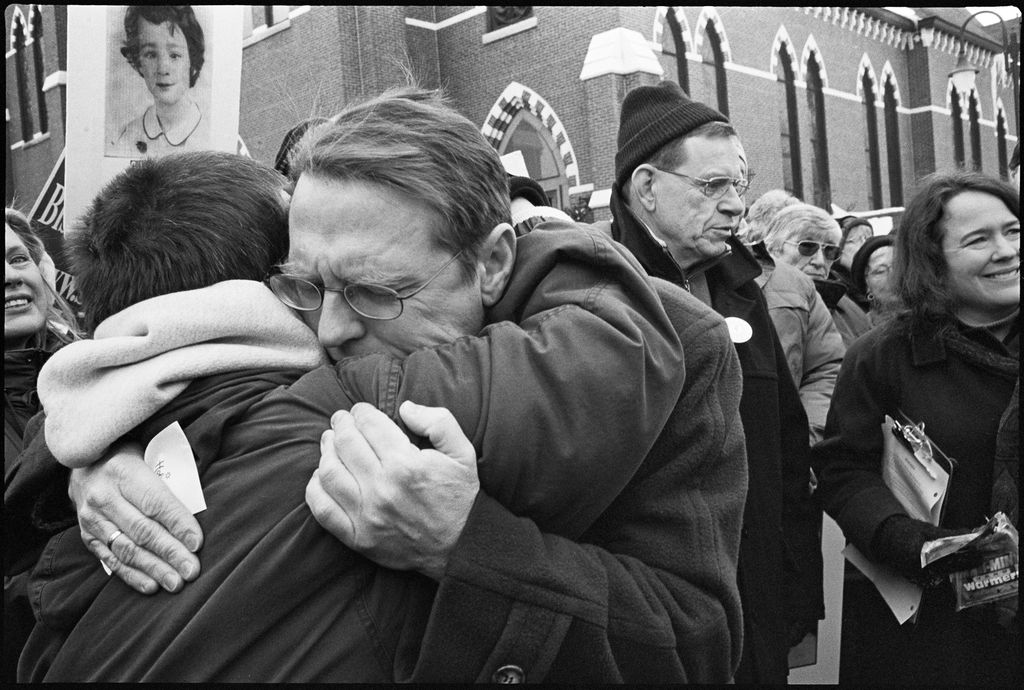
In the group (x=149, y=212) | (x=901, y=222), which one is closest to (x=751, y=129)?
(x=901, y=222)

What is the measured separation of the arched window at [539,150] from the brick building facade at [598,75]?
0.12 ft

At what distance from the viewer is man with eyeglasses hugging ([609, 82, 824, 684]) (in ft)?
9.46

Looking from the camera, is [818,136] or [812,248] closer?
[812,248]

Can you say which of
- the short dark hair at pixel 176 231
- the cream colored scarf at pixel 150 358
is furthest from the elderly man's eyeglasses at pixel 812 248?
the cream colored scarf at pixel 150 358

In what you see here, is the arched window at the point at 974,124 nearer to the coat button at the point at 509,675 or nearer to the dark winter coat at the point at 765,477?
the dark winter coat at the point at 765,477

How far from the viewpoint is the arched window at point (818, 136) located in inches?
840

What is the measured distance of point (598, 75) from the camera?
15664 millimetres

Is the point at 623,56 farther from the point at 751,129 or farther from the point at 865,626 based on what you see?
the point at 865,626

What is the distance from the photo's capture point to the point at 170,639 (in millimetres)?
1126

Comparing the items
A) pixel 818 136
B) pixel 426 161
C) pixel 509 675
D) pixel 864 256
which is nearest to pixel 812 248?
pixel 864 256

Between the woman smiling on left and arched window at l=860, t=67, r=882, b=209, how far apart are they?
2184cm

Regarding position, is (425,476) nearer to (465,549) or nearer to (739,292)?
(465,549)

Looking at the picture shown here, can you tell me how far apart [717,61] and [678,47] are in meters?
1.48

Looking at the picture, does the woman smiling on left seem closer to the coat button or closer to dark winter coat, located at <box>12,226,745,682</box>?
dark winter coat, located at <box>12,226,745,682</box>
